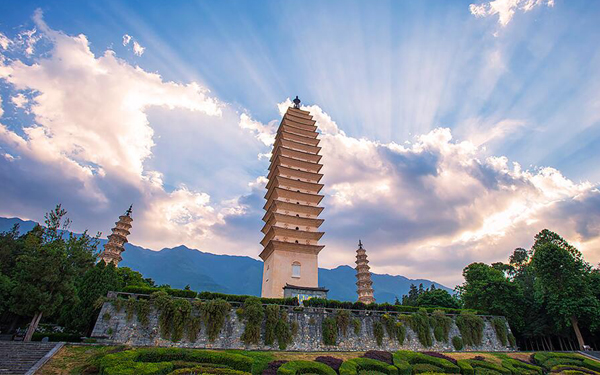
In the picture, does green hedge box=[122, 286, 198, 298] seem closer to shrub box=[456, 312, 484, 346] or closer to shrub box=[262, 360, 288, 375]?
shrub box=[262, 360, 288, 375]

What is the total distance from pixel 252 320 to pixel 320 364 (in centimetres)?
527

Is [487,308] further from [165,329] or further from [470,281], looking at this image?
[165,329]

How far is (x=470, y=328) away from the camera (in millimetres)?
23516

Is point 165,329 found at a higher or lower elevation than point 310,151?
lower

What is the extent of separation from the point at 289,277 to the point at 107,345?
57.1ft

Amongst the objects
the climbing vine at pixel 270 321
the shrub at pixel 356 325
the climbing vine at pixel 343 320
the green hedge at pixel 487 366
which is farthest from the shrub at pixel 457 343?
the climbing vine at pixel 270 321

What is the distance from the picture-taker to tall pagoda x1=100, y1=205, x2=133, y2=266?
37125 mm

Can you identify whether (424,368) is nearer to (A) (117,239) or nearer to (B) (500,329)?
(B) (500,329)

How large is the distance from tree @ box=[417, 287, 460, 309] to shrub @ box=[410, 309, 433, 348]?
14627 mm

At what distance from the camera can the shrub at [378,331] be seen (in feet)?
67.5

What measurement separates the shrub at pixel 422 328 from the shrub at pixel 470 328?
3101 millimetres

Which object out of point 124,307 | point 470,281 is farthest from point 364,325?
point 470,281

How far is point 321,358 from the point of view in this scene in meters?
16.2

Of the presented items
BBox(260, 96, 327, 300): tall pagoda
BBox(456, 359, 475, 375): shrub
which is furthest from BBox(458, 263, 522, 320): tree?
BBox(260, 96, 327, 300): tall pagoda
